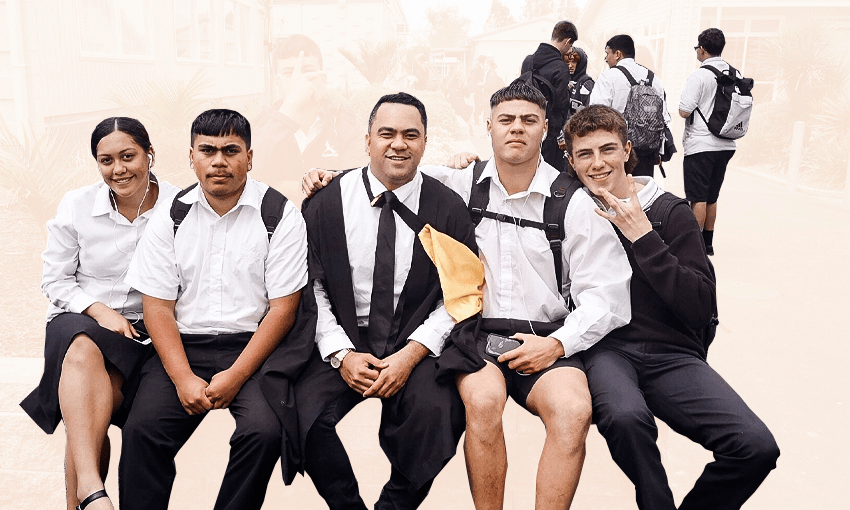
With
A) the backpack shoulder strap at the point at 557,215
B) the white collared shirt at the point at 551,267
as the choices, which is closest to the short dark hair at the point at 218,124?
the white collared shirt at the point at 551,267

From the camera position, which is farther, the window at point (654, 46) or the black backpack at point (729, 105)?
the window at point (654, 46)

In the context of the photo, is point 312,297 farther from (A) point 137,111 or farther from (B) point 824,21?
(B) point 824,21

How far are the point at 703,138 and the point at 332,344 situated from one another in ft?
16.7

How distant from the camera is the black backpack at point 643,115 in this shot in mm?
5699

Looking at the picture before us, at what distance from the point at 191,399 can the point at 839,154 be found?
15.6m

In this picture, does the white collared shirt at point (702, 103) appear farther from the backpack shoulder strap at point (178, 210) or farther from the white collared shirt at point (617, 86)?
the backpack shoulder strap at point (178, 210)

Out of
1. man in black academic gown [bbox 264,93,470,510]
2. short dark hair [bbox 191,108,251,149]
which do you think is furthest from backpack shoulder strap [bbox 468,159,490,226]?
short dark hair [bbox 191,108,251,149]

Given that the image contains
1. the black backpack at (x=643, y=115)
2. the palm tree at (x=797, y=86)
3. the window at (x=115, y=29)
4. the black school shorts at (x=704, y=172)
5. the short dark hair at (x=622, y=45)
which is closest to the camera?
the black backpack at (x=643, y=115)

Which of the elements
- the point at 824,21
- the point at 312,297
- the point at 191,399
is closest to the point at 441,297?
the point at 312,297

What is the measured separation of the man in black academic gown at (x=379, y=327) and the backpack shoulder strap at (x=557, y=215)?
1.16 feet

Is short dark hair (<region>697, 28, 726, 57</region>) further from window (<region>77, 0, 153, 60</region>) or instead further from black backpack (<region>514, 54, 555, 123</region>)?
Result: window (<region>77, 0, 153, 60</region>)

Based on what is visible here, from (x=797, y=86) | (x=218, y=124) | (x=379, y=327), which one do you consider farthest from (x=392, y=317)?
(x=797, y=86)

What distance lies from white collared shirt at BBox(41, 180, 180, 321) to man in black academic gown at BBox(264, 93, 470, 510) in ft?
2.53

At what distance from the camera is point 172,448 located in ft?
8.40
